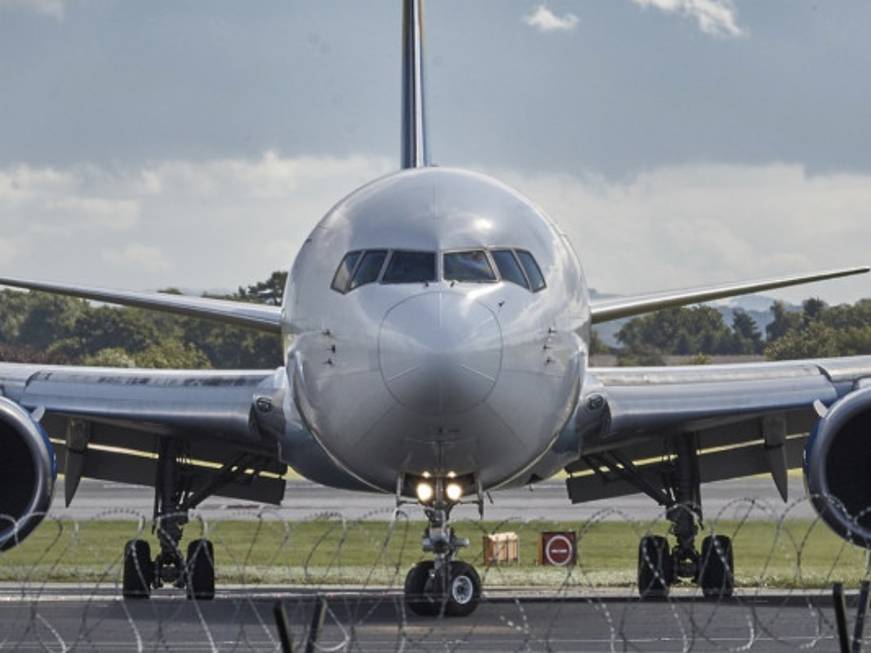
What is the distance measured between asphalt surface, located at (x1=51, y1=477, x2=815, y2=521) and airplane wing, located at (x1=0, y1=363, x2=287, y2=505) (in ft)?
33.0

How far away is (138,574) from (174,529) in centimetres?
61

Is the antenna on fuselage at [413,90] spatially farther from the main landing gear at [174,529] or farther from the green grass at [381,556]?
the green grass at [381,556]

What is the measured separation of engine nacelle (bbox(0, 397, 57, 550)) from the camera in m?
19.7

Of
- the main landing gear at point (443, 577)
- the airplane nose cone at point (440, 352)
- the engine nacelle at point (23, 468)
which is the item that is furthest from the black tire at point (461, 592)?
the engine nacelle at point (23, 468)

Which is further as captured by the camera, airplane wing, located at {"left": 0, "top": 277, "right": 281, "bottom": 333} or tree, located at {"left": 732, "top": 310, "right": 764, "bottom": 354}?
tree, located at {"left": 732, "top": 310, "right": 764, "bottom": 354}

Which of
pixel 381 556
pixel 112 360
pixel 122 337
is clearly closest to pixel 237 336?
pixel 122 337

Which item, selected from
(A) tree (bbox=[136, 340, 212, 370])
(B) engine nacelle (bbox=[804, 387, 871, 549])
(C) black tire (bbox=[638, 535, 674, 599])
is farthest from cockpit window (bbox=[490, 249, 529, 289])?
(A) tree (bbox=[136, 340, 212, 370])

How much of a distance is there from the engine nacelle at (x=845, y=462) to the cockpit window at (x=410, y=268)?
15.5 ft

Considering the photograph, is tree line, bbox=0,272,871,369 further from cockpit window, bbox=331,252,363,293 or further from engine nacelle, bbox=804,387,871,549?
cockpit window, bbox=331,252,363,293

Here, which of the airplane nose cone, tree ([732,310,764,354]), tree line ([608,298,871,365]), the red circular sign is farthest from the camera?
tree ([732,310,764,354])

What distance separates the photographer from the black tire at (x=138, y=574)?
21.4 metres

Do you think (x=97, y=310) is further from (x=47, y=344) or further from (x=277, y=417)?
(x=277, y=417)

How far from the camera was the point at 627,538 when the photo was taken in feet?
98.7

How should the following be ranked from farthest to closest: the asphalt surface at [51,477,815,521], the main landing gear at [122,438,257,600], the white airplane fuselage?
the asphalt surface at [51,477,815,521] < the main landing gear at [122,438,257,600] < the white airplane fuselage
